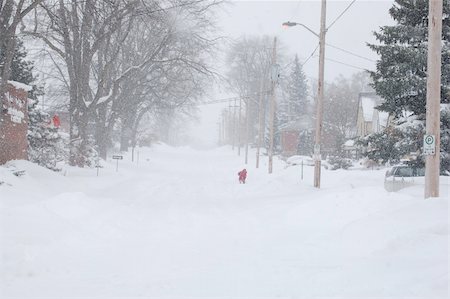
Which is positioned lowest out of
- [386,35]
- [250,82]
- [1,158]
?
[1,158]

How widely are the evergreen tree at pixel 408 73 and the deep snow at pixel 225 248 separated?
632 cm

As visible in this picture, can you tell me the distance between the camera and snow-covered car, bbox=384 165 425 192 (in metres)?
18.1

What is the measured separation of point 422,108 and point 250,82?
63423 millimetres

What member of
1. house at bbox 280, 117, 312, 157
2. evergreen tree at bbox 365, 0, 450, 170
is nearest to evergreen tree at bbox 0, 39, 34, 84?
evergreen tree at bbox 365, 0, 450, 170

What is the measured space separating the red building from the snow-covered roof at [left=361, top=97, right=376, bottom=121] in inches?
1687

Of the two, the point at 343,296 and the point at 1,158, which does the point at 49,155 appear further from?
the point at 343,296

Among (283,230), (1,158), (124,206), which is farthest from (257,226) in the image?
(1,158)

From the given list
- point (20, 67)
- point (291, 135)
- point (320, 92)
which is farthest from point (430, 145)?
point (291, 135)

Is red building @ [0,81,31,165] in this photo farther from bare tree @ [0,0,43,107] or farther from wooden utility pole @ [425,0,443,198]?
wooden utility pole @ [425,0,443,198]

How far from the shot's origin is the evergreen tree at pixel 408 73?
1753 centimetres

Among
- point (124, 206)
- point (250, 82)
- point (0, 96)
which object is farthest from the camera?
point (250, 82)

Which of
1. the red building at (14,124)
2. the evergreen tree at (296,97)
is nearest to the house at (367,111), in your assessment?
the evergreen tree at (296,97)

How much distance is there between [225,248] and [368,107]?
169ft

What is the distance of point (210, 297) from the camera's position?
5902 millimetres
